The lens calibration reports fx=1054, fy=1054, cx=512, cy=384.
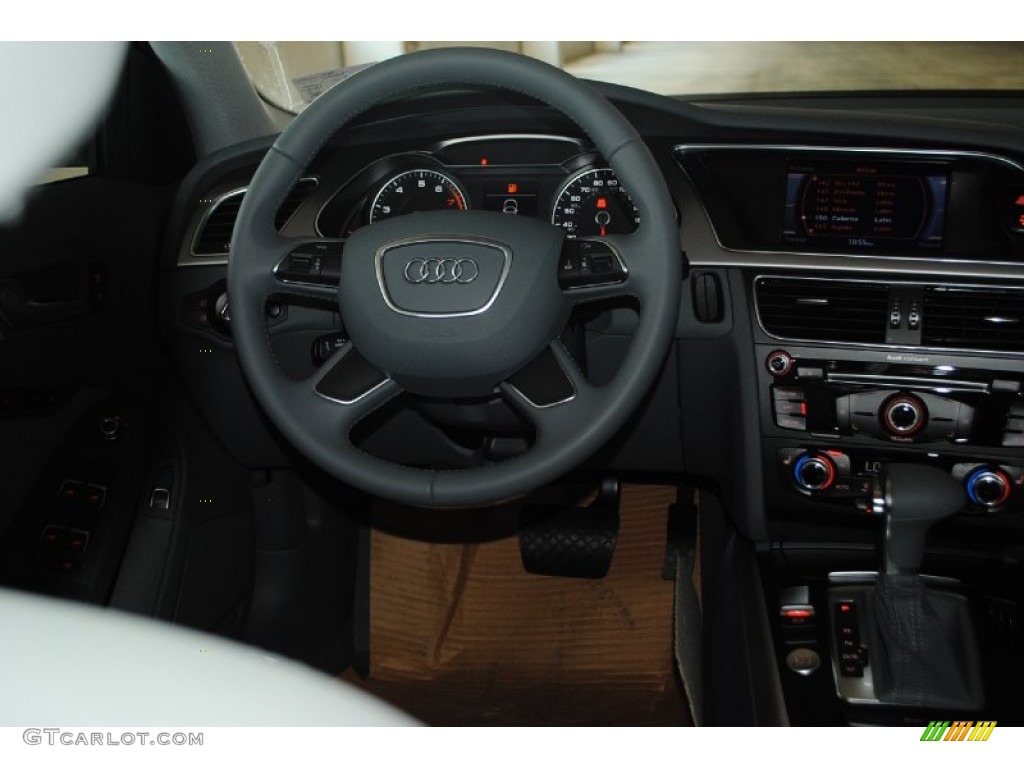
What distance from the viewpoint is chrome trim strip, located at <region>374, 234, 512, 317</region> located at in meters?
1.35

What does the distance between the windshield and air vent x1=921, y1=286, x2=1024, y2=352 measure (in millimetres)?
422

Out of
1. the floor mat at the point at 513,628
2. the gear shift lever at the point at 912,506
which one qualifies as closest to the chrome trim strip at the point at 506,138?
the gear shift lever at the point at 912,506

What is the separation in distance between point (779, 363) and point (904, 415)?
0.21m

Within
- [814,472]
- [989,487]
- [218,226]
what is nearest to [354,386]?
[218,226]

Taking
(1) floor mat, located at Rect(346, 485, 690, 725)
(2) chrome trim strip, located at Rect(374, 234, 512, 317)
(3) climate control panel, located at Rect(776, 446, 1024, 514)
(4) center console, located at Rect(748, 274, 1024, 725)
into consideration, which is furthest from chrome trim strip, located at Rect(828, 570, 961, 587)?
(2) chrome trim strip, located at Rect(374, 234, 512, 317)

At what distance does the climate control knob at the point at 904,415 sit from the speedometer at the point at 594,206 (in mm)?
498

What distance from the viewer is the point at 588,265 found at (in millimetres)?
1343

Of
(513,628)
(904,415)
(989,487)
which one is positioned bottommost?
(513,628)

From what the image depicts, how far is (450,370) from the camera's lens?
53.7 inches

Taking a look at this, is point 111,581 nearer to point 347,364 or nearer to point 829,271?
point 347,364

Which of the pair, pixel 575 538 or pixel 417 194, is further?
pixel 575 538

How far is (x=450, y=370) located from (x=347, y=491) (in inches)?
41.4

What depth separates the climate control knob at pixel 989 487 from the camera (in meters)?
1.69

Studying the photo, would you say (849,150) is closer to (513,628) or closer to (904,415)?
(904,415)
